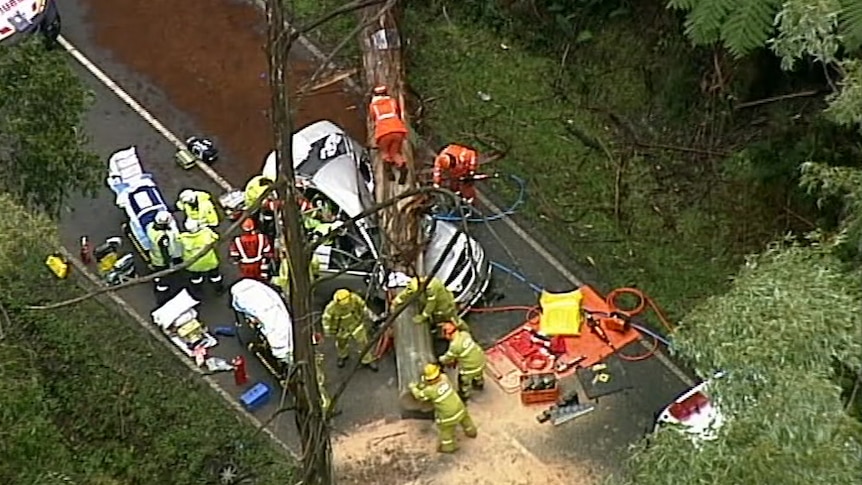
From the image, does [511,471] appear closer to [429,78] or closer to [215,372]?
[215,372]

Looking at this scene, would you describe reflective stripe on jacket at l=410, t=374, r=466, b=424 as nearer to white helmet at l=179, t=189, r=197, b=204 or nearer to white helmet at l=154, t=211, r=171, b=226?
white helmet at l=154, t=211, r=171, b=226

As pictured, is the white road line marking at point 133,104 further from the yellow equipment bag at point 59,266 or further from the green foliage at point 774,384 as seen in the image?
the green foliage at point 774,384

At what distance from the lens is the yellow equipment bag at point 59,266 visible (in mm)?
13375

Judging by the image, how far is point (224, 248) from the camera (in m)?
14.2

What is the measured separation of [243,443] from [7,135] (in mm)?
3543

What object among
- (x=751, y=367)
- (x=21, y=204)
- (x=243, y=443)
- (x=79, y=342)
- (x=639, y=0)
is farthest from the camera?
(x=639, y=0)

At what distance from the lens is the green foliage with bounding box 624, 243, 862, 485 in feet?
23.4

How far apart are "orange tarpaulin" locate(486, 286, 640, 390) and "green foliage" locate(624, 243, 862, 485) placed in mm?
4764

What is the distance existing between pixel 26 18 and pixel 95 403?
202 inches

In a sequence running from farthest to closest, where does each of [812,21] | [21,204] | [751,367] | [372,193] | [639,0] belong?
[639,0] < [372,193] < [21,204] < [812,21] < [751,367]

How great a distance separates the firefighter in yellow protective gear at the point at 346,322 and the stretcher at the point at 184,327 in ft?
4.12

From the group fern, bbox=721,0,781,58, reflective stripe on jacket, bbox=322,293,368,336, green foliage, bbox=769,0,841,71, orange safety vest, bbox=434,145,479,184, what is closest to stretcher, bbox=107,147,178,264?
reflective stripe on jacket, bbox=322,293,368,336

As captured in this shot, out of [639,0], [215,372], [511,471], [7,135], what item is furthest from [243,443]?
[639,0]

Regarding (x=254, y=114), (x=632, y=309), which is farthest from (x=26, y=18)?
(x=632, y=309)
